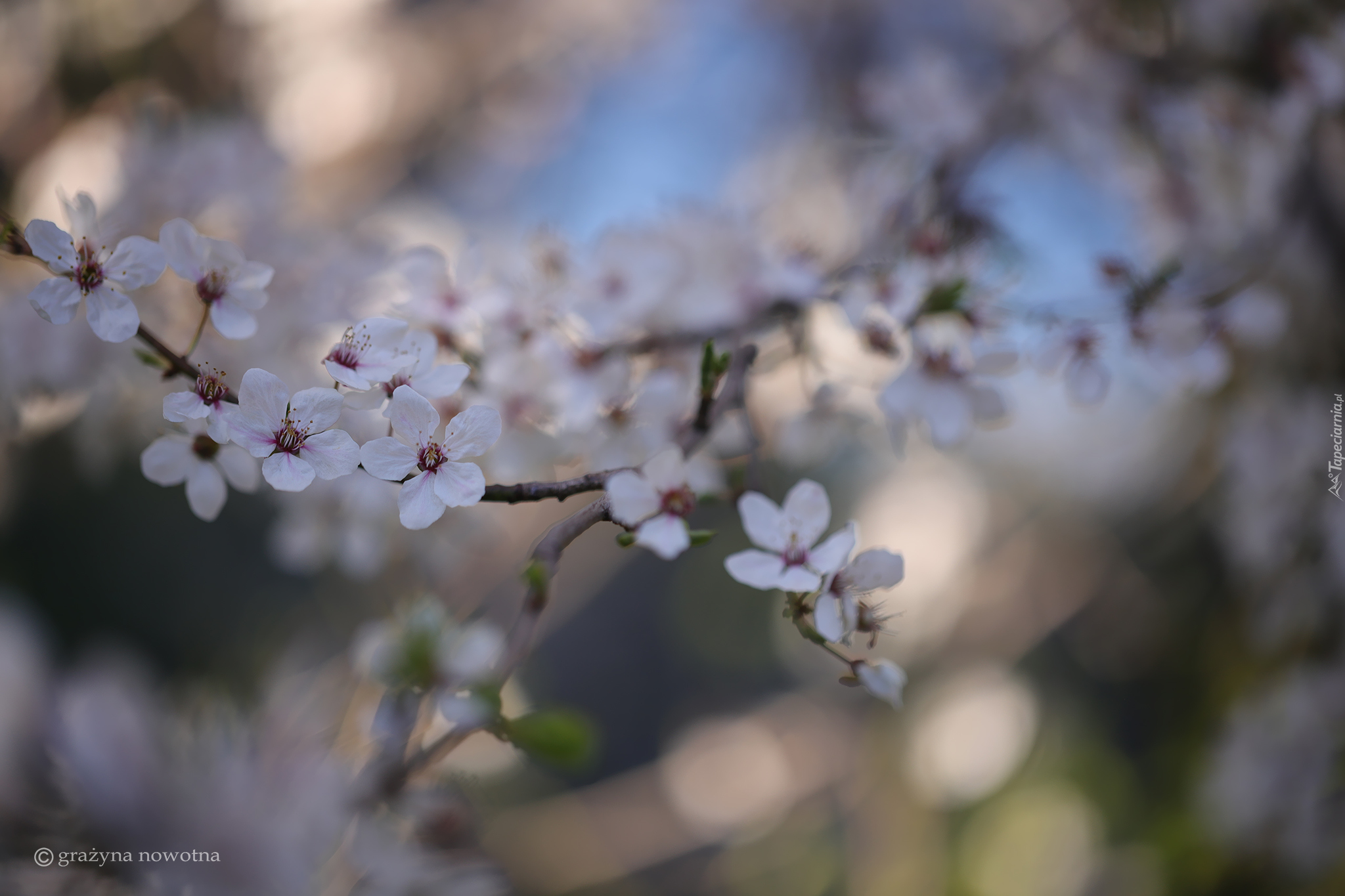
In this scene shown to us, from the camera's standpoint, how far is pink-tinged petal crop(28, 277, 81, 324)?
33 centimetres

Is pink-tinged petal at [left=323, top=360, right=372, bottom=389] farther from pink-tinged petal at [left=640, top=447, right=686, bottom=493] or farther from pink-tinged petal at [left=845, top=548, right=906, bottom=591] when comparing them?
pink-tinged petal at [left=845, top=548, right=906, bottom=591]

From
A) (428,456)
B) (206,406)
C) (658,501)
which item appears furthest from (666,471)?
(206,406)

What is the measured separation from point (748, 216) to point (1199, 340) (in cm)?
37

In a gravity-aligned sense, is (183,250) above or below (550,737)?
above

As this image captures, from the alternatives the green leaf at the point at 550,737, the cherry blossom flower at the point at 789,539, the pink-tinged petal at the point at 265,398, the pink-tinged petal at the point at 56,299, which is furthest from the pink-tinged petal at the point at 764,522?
the pink-tinged petal at the point at 56,299

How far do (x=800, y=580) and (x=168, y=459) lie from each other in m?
0.36

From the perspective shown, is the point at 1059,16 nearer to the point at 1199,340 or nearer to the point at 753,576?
the point at 1199,340

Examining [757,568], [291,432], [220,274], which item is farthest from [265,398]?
[757,568]

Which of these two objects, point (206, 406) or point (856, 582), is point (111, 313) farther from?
point (856, 582)

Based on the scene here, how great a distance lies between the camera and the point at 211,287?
15.4 inches

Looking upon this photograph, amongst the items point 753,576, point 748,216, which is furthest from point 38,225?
point 748,216

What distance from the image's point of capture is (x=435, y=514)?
328 mm

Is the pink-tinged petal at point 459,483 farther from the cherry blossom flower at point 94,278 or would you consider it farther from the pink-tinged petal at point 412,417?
the cherry blossom flower at point 94,278

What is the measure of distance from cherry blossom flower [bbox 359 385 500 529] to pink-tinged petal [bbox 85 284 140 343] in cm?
14
